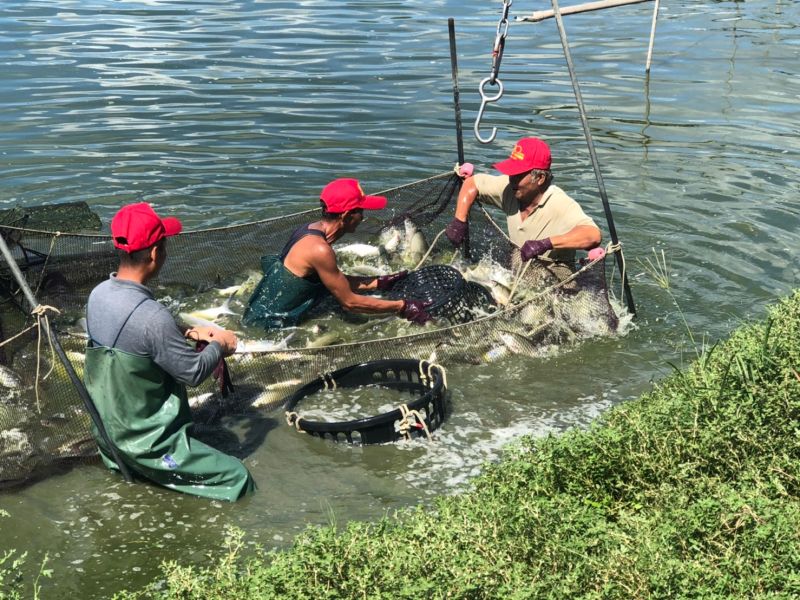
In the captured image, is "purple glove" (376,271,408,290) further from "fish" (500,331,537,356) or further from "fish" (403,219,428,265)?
"fish" (500,331,537,356)

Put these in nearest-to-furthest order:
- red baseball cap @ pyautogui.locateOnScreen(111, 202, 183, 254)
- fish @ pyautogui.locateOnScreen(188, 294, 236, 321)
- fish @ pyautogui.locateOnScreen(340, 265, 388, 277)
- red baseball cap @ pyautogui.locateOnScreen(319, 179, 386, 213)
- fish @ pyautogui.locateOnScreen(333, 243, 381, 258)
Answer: red baseball cap @ pyautogui.locateOnScreen(111, 202, 183, 254) < red baseball cap @ pyautogui.locateOnScreen(319, 179, 386, 213) < fish @ pyautogui.locateOnScreen(188, 294, 236, 321) < fish @ pyautogui.locateOnScreen(340, 265, 388, 277) < fish @ pyautogui.locateOnScreen(333, 243, 381, 258)

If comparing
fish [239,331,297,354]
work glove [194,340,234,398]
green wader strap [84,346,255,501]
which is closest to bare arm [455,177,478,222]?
fish [239,331,297,354]

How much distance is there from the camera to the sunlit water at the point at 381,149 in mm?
5555

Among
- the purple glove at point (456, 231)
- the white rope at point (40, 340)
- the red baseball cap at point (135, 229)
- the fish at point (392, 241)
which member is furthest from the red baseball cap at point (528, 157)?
the white rope at point (40, 340)

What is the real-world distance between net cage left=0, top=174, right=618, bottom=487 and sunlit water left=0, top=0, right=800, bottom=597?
198mm

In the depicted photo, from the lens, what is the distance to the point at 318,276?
738 cm

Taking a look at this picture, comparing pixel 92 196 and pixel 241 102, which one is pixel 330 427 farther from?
pixel 241 102

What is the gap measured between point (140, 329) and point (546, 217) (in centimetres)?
406

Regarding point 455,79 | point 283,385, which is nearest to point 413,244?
point 455,79

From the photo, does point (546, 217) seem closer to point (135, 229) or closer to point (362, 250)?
point (362, 250)

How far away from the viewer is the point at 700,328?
25.6 feet

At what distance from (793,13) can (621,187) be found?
1204 centimetres

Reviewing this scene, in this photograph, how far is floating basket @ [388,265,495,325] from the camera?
7473mm

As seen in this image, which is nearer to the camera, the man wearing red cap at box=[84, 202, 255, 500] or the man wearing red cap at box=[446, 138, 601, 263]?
the man wearing red cap at box=[84, 202, 255, 500]
